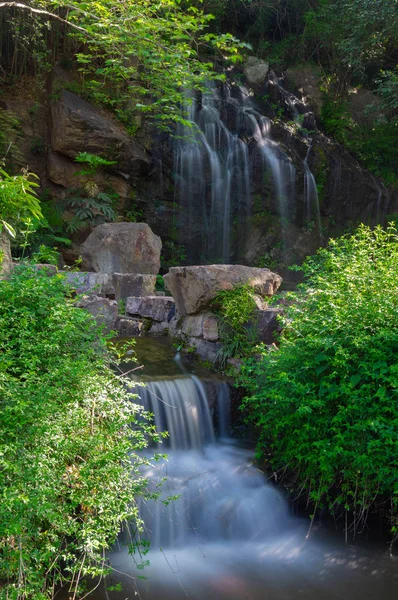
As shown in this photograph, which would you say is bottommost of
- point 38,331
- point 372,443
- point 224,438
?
point 224,438

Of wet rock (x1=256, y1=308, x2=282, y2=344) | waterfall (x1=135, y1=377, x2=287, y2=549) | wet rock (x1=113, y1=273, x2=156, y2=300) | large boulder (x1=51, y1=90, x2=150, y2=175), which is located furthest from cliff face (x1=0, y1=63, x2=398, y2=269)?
waterfall (x1=135, y1=377, x2=287, y2=549)

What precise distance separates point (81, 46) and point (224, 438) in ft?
36.9

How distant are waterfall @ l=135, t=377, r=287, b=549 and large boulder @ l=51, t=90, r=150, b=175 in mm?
8046

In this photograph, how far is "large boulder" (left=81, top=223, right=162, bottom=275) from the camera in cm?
1040

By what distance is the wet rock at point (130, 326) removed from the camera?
26.0ft

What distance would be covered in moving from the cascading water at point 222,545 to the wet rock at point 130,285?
3476 mm

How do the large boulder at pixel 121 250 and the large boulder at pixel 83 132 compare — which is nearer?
the large boulder at pixel 121 250

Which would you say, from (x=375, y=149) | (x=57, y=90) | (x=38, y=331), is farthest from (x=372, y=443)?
(x=375, y=149)

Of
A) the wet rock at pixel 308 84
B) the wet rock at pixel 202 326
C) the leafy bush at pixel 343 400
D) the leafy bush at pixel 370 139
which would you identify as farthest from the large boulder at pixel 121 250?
the wet rock at pixel 308 84

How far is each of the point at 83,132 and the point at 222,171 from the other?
12.0ft

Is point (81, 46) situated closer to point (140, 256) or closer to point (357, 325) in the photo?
point (140, 256)

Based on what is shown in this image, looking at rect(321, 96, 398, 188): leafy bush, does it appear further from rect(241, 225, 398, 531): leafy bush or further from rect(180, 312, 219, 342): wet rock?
rect(241, 225, 398, 531): leafy bush

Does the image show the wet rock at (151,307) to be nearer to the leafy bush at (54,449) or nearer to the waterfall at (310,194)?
the leafy bush at (54,449)

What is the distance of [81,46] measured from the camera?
13.3 m
